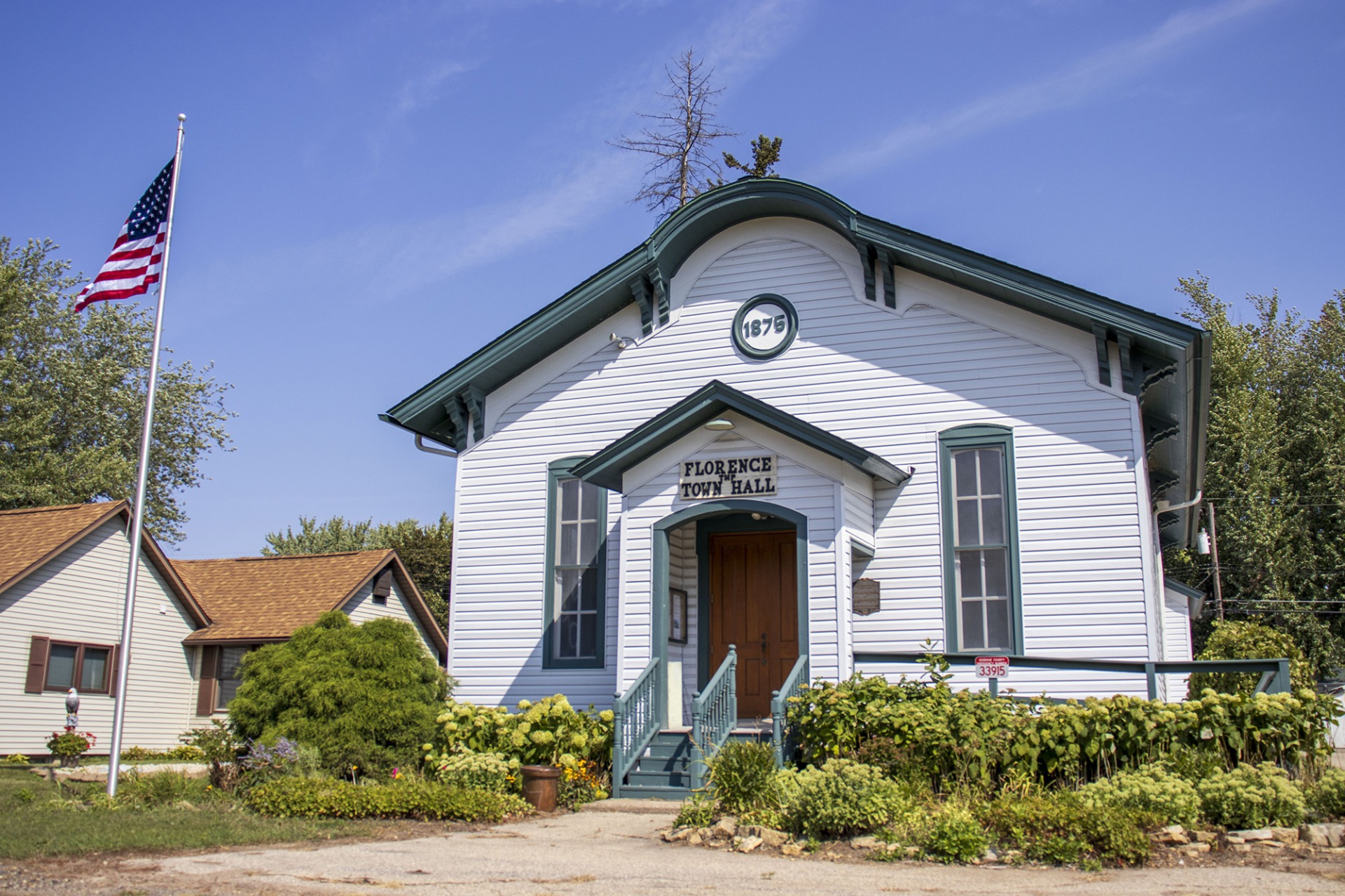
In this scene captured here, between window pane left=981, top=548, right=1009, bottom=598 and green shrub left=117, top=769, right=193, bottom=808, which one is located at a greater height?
window pane left=981, top=548, right=1009, bottom=598

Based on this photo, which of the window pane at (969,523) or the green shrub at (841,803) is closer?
the green shrub at (841,803)

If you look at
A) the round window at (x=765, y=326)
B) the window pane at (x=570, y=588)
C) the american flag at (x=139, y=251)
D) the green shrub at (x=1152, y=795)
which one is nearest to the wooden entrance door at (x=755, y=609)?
the window pane at (x=570, y=588)

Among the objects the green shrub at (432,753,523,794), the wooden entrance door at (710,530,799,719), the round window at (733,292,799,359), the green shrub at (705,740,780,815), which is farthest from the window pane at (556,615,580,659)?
the green shrub at (705,740,780,815)

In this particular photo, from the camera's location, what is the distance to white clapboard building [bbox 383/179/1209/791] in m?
12.7

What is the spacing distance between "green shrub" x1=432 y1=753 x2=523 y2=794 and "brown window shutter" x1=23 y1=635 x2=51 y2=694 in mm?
14236

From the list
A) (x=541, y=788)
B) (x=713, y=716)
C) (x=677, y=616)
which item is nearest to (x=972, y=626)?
(x=713, y=716)

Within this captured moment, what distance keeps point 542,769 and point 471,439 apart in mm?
5720

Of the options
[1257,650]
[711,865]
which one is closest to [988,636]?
[711,865]

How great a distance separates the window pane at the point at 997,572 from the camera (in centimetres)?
1306

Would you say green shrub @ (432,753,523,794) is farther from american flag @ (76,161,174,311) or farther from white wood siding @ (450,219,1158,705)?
american flag @ (76,161,174,311)

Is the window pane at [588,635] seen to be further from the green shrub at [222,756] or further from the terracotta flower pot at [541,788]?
the green shrub at [222,756]

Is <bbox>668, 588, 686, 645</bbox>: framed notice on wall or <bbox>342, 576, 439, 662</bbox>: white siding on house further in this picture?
<bbox>342, 576, 439, 662</bbox>: white siding on house

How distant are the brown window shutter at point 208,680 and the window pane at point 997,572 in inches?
776

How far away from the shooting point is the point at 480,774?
11742 millimetres
